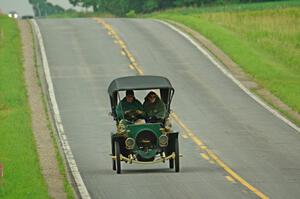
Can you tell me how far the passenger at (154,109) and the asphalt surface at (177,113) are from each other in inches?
47.3

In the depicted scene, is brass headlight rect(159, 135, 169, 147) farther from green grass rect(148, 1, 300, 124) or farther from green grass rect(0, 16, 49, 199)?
green grass rect(148, 1, 300, 124)

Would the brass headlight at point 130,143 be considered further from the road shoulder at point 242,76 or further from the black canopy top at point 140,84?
the road shoulder at point 242,76

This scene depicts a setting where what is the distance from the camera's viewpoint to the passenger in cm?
2392

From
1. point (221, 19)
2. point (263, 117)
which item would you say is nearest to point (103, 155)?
point (263, 117)

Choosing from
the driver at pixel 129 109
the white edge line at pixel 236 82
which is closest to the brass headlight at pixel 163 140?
the driver at pixel 129 109

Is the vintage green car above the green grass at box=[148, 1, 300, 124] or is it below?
above

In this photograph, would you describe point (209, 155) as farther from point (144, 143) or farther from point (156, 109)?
point (144, 143)

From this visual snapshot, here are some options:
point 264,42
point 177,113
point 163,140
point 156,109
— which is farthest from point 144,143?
point 264,42

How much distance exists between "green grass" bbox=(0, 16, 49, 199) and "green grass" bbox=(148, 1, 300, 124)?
9.77 metres

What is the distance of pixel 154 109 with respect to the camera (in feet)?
78.8

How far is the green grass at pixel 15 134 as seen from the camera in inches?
789

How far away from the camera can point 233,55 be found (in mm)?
49219

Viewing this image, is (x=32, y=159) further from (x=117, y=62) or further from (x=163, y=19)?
(x=163, y=19)

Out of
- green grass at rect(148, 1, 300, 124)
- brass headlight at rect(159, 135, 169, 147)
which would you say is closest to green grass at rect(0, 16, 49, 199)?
brass headlight at rect(159, 135, 169, 147)
